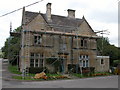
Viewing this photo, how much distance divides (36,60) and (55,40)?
14.6 feet

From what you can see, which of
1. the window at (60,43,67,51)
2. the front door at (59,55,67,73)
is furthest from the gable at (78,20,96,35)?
the front door at (59,55,67,73)

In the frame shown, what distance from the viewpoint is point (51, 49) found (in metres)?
29.7

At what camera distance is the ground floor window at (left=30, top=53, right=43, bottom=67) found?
2817 centimetres

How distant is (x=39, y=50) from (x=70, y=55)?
18.2 feet

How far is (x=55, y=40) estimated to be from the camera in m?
30.3

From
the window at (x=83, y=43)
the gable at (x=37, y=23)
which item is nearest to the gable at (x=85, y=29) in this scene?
the window at (x=83, y=43)

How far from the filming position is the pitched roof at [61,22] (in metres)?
30.9

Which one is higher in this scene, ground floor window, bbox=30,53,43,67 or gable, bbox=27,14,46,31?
gable, bbox=27,14,46,31

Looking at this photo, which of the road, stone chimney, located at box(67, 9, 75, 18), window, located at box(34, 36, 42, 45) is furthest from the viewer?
stone chimney, located at box(67, 9, 75, 18)

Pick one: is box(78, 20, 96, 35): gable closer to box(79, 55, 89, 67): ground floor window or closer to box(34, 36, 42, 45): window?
box(79, 55, 89, 67): ground floor window

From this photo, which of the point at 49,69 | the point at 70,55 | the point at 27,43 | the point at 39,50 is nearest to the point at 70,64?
the point at 70,55

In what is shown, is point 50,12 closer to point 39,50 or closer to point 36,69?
point 39,50

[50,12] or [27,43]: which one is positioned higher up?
[50,12]

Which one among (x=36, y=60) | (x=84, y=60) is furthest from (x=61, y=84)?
(x=84, y=60)
